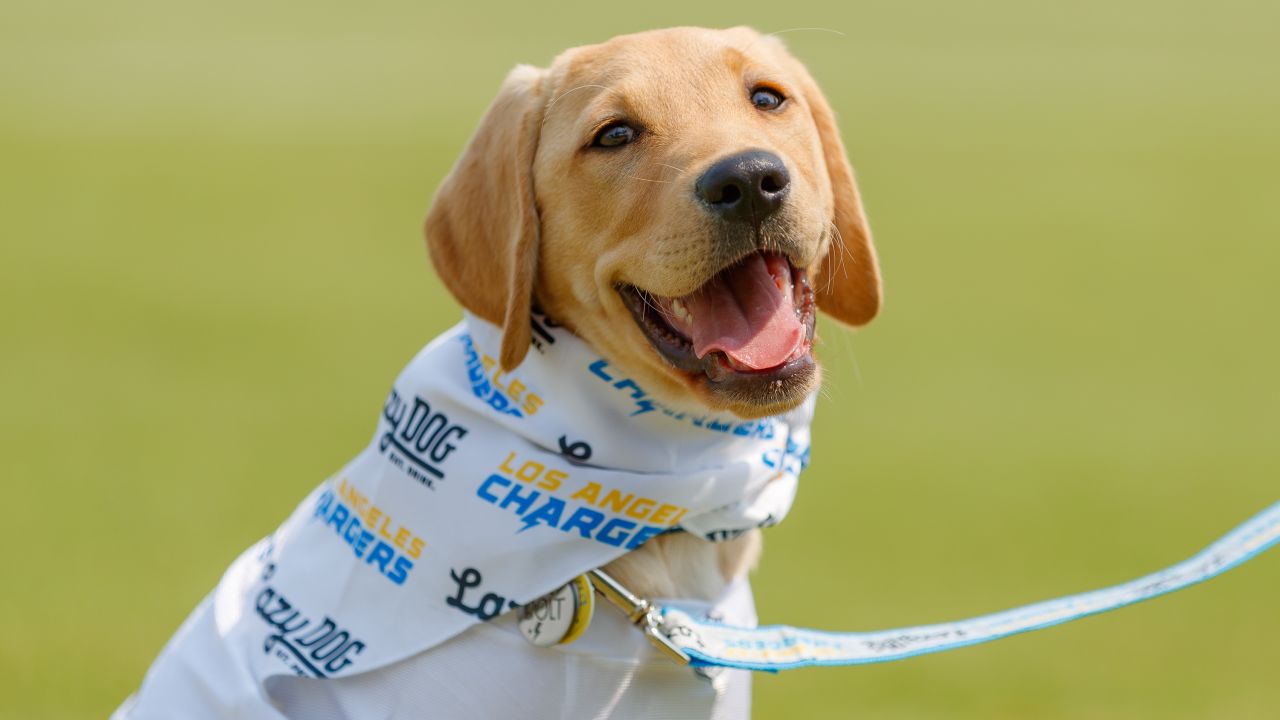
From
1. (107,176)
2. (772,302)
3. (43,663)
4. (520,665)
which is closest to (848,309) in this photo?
(772,302)

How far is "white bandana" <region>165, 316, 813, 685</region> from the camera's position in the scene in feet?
11.4

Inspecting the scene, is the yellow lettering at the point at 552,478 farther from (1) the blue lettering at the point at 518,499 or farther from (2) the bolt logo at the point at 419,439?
(2) the bolt logo at the point at 419,439

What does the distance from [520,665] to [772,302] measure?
1.08 meters

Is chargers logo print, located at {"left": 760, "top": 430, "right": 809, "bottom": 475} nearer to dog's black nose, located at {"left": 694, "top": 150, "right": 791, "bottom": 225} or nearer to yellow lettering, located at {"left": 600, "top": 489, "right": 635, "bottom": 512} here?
yellow lettering, located at {"left": 600, "top": 489, "right": 635, "bottom": 512}

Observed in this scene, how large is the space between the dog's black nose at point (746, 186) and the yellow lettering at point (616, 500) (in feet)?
2.41

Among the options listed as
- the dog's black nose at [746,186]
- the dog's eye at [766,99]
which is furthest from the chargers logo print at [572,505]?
the dog's eye at [766,99]

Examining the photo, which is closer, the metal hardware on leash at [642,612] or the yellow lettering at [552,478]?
the metal hardware on leash at [642,612]

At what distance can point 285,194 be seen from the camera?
15.7 m

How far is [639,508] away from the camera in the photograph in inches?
139

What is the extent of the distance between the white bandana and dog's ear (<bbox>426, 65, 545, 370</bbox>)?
0.35ft

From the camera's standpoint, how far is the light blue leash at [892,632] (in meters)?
3.38

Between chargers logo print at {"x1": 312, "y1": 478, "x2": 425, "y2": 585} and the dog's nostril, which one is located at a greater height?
the dog's nostril

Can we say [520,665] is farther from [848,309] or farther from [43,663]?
[43,663]

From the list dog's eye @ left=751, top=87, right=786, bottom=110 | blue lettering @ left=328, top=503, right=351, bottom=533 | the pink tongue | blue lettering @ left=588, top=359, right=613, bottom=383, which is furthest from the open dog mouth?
blue lettering @ left=328, top=503, right=351, bottom=533
